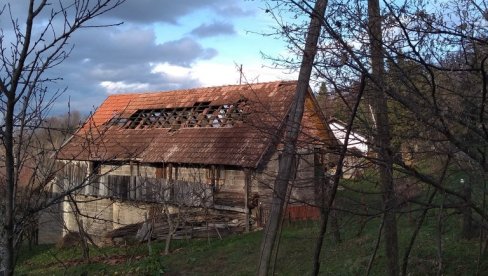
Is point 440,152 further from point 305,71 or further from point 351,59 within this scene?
point 305,71

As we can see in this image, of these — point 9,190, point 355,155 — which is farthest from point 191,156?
point 9,190

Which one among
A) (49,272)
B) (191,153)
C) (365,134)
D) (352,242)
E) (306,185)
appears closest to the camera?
(365,134)

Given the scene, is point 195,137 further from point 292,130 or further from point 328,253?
point 292,130

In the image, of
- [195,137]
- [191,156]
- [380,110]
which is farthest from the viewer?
[195,137]

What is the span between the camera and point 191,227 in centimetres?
1825

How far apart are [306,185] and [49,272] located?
511 inches

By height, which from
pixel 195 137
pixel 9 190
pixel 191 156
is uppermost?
pixel 195 137

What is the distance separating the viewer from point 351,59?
3.88 metres

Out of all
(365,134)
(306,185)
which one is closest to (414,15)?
(365,134)

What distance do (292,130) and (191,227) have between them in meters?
14.2

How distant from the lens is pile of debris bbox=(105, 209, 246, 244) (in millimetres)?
17875

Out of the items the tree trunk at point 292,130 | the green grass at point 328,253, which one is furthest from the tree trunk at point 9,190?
the tree trunk at point 292,130

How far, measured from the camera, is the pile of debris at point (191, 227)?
704 inches

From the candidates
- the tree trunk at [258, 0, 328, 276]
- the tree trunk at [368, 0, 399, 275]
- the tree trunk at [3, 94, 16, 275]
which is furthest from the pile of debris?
the tree trunk at [3, 94, 16, 275]
